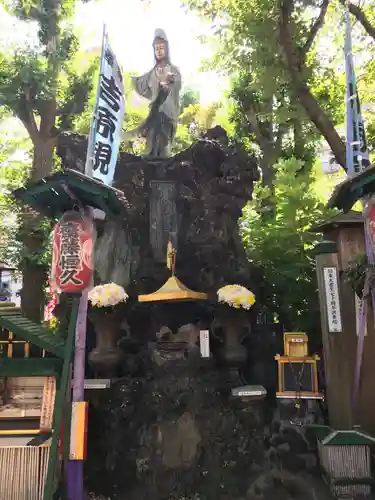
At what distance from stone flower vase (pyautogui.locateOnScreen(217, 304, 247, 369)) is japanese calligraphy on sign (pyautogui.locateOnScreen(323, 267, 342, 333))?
181 cm

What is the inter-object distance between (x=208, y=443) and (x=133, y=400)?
1.54 m

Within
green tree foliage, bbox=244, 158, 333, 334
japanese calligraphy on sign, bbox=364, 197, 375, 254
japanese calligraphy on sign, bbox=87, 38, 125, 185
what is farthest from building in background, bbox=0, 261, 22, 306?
japanese calligraphy on sign, bbox=364, 197, 375, 254

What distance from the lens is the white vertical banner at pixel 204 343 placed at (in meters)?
8.60

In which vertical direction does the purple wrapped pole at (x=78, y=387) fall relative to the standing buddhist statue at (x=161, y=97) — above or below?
below

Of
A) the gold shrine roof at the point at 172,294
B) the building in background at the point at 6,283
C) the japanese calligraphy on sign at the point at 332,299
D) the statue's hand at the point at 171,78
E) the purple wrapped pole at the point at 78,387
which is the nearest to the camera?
the purple wrapped pole at the point at 78,387

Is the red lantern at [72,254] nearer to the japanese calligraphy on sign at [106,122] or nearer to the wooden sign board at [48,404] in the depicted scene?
the japanese calligraphy on sign at [106,122]

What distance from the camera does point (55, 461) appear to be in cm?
558

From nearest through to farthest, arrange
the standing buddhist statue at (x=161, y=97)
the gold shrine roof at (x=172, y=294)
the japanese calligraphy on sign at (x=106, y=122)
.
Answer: the japanese calligraphy on sign at (x=106, y=122)
the gold shrine roof at (x=172, y=294)
the standing buddhist statue at (x=161, y=97)

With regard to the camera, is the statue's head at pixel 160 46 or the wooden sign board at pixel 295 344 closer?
the wooden sign board at pixel 295 344

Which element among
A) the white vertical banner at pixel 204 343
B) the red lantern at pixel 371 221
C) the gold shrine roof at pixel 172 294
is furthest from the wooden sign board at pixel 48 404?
the red lantern at pixel 371 221

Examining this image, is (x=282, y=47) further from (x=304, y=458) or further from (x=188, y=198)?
(x=304, y=458)

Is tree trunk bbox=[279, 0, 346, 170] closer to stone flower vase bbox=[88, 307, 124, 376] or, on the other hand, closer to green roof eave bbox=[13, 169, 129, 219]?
stone flower vase bbox=[88, 307, 124, 376]

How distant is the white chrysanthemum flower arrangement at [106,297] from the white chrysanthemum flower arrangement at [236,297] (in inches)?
79.4

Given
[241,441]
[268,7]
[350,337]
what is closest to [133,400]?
[241,441]
